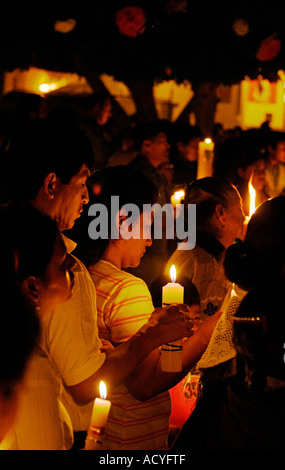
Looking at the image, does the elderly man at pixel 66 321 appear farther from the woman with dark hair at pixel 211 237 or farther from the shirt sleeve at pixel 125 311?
the woman with dark hair at pixel 211 237

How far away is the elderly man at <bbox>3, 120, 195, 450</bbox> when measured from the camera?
5.87 ft

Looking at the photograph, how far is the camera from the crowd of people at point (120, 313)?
1.66 meters

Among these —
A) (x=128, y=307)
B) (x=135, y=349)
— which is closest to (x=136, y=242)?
(x=128, y=307)

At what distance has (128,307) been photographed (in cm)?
259

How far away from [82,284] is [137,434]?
2.10 feet

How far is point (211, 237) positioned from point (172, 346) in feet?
5.01

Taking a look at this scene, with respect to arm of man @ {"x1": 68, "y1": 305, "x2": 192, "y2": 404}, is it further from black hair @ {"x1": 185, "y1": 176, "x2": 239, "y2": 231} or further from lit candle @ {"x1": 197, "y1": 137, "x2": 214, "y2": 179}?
lit candle @ {"x1": 197, "y1": 137, "x2": 214, "y2": 179}

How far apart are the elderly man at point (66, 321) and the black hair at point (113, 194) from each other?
0.17 metres

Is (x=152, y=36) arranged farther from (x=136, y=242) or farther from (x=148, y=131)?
(x=136, y=242)

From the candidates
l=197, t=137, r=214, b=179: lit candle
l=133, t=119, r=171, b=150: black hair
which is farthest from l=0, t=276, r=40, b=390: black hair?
l=133, t=119, r=171, b=150: black hair

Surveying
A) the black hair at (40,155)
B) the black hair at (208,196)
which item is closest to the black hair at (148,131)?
the black hair at (208,196)

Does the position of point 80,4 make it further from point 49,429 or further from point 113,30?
point 49,429

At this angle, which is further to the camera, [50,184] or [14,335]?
[50,184]

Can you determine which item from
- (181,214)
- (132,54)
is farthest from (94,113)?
(181,214)
